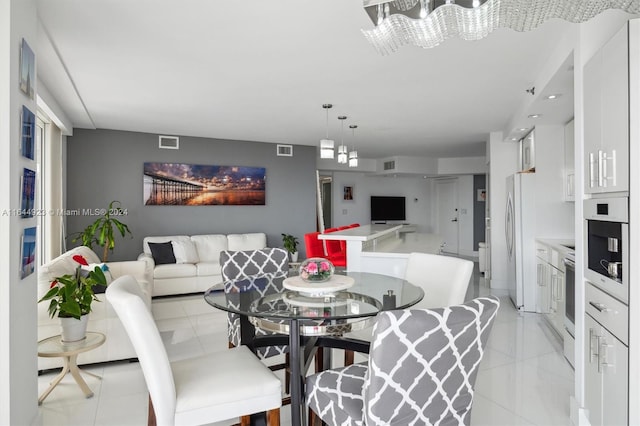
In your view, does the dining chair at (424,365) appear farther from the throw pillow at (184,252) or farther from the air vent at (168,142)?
the air vent at (168,142)

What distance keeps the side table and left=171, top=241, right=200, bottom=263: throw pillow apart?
10.8ft

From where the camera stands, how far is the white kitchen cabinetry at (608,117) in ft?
5.82

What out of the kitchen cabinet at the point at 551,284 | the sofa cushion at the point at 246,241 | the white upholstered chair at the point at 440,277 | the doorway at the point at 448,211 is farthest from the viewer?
the doorway at the point at 448,211

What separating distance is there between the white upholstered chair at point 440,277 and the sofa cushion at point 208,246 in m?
4.23

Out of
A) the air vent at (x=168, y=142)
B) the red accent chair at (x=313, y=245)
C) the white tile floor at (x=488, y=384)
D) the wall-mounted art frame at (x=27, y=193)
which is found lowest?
the white tile floor at (x=488, y=384)

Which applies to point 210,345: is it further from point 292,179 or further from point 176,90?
point 292,179

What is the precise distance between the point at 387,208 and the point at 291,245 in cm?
427

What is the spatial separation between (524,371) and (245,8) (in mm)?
3245

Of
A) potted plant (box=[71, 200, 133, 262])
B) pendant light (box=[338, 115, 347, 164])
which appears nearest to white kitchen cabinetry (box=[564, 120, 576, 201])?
pendant light (box=[338, 115, 347, 164])

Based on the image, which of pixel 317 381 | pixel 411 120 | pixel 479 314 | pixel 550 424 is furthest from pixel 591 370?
pixel 411 120

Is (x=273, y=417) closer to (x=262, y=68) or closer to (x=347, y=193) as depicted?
(x=262, y=68)

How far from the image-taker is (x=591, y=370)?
215cm

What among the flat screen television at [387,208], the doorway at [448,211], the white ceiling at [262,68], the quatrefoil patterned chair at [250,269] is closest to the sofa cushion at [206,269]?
the white ceiling at [262,68]

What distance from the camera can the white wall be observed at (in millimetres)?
1883
